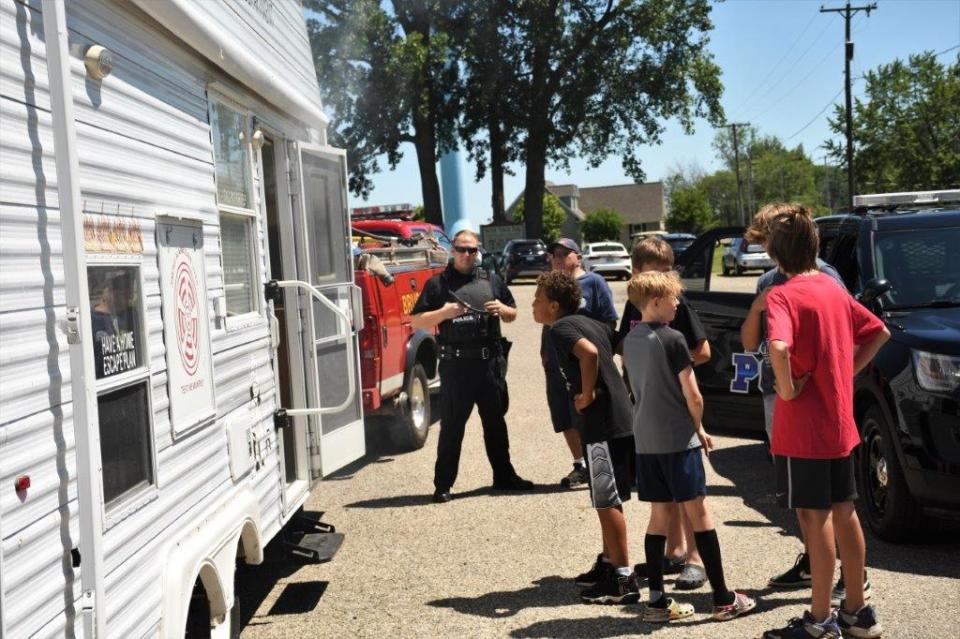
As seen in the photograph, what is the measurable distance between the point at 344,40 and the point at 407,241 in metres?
20.9

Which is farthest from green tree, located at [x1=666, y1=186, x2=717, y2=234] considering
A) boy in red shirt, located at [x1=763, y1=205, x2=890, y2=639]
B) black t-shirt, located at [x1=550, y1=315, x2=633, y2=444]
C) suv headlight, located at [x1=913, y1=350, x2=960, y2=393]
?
boy in red shirt, located at [x1=763, y1=205, x2=890, y2=639]

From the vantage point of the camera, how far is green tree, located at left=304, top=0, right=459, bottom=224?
31391 millimetres

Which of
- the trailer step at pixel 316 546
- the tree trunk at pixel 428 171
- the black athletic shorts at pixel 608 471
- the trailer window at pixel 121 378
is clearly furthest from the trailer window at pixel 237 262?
the tree trunk at pixel 428 171

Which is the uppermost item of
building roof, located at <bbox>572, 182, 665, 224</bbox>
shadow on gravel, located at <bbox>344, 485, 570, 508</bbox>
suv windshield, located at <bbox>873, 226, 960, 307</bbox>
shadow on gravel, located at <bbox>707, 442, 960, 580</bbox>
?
building roof, located at <bbox>572, 182, 665, 224</bbox>

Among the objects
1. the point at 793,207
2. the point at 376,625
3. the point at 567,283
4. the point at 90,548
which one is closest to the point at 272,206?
the point at 567,283

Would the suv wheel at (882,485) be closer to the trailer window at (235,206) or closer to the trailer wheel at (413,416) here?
the trailer window at (235,206)

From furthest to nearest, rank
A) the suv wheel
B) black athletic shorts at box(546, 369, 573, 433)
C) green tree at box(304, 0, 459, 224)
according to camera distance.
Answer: green tree at box(304, 0, 459, 224) < black athletic shorts at box(546, 369, 573, 433) < the suv wheel

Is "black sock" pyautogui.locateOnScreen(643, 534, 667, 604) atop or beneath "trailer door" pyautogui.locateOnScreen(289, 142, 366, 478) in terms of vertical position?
beneath

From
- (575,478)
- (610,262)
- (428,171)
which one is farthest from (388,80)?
(575,478)

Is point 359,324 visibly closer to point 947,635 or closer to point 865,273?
point 865,273

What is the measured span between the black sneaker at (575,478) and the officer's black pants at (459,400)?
65 cm

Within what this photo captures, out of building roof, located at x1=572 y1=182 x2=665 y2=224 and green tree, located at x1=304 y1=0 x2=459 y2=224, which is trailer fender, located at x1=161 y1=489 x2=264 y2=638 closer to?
green tree, located at x1=304 y1=0 x2=459 y2=224

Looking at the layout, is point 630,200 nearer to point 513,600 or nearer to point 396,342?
point 396,342

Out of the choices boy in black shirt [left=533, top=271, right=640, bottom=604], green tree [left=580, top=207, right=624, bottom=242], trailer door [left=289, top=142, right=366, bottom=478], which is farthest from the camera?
green tree [left=580, top=207, right=624, bottom=242]
